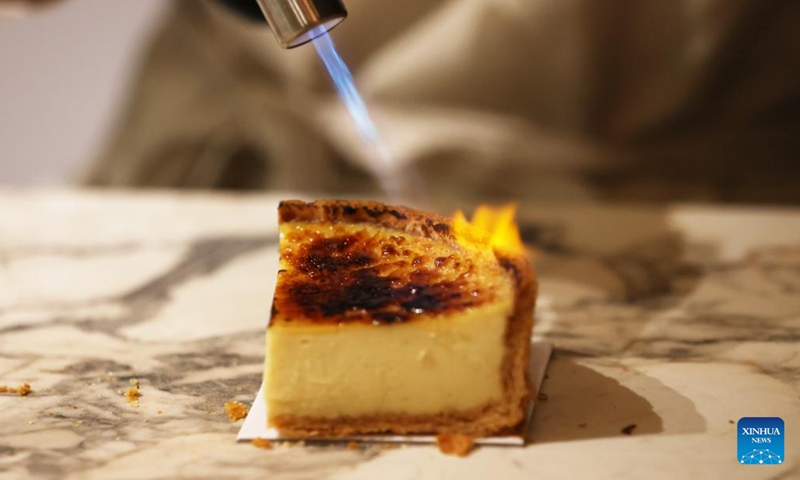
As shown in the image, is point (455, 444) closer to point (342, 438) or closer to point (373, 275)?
point (342, 438)

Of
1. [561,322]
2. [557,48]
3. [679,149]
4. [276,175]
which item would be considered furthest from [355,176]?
[561,322]

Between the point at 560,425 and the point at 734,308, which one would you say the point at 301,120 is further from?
the point at 560,425

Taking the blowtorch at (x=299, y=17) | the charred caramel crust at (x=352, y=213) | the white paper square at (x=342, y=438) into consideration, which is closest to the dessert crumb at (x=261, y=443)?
the white paper square at (x=342, y=438)

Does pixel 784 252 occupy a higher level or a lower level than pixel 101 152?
lower

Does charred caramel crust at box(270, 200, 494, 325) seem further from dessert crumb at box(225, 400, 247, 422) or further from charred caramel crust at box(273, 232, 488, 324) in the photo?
dessert crumb at box(225, 400, 247, 422)

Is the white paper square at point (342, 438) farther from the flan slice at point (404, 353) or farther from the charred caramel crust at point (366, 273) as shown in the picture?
the charred caramel crust at point (366, 273)

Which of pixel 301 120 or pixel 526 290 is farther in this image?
pixel 301 120
